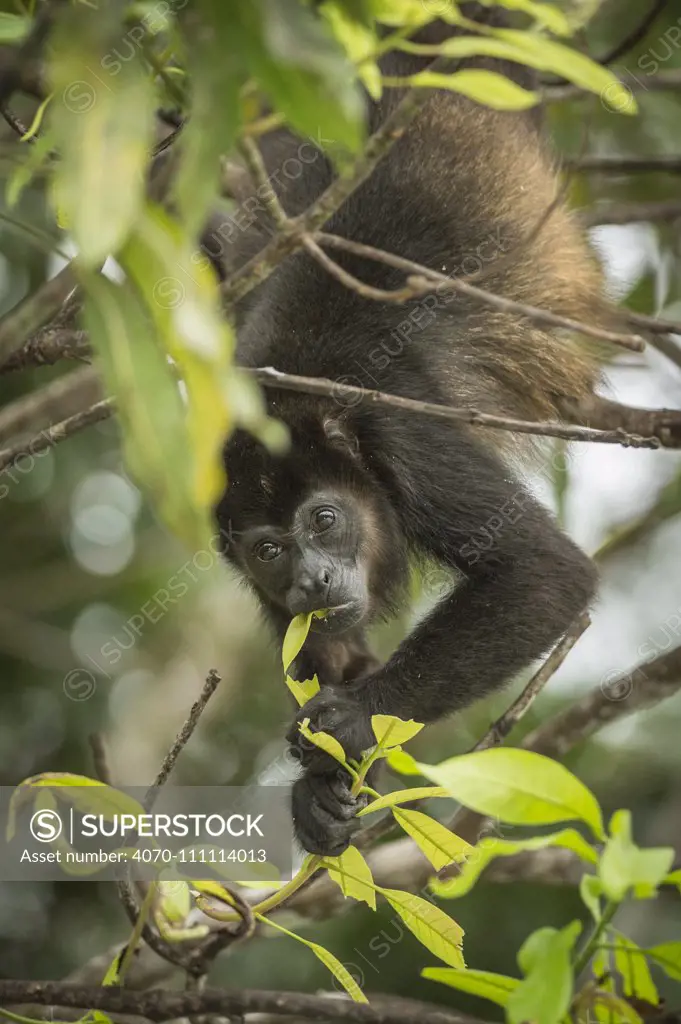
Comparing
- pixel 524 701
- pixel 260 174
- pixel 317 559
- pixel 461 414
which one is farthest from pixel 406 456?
pixel 260 174

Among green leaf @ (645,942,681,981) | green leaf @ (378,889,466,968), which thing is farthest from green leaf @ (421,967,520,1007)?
green leaf @ (378,889,466,968)

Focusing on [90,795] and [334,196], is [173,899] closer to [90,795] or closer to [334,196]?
[90,795]

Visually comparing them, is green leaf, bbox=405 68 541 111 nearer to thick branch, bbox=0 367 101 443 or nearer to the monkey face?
thick branch, bbox=0 367 101 443

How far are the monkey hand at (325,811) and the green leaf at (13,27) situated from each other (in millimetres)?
2146

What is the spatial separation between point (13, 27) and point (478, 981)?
70.5 inches

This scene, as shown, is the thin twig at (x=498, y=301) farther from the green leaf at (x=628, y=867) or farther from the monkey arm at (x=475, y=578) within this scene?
the monkey arm at (x=475, y=578)

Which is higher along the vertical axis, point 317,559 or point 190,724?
point 317,559

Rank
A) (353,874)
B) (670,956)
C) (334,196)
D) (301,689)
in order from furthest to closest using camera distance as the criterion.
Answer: (301,689) → (353,874) → (334,196) → (670,956)

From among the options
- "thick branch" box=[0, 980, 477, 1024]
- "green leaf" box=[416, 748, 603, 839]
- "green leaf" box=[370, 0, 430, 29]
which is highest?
"green leaf" box=[370, 0, 430, 29]

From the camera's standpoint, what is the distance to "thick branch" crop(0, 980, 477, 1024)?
1.94 m

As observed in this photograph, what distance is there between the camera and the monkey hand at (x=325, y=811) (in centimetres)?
332

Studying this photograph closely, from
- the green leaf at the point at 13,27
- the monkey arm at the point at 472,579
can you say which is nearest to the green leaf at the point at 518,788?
the green leaf at the point at 13,27

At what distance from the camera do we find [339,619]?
12.5 feet

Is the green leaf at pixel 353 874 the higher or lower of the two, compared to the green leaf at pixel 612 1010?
higher
